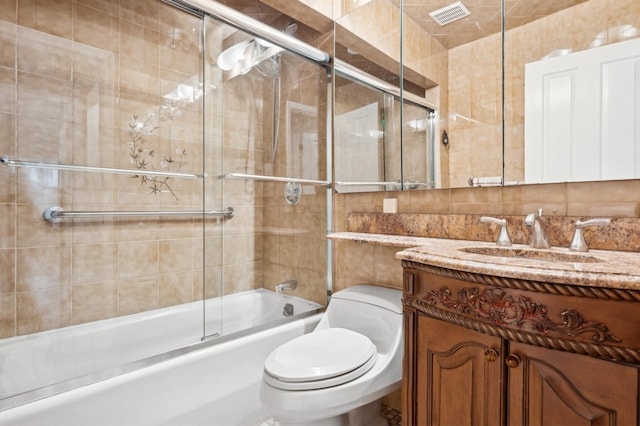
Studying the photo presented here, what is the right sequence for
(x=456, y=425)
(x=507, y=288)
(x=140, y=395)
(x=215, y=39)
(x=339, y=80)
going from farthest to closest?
(x=339, y=80) < (x=215, y=39) < (x=140, y=395) < (x=456, y=425) < (x=507, y=288)

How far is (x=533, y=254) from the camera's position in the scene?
1125 millimetres

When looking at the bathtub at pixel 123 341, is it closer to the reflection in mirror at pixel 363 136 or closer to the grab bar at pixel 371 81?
the reflection in mirror at pixel 363 136

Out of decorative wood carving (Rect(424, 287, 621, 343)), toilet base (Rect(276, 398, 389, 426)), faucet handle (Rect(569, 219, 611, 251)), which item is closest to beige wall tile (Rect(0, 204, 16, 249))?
toilet base (Rect(276, 398, 389, 426))

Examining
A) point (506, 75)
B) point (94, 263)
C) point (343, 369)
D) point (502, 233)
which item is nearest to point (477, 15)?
point (506, 75)

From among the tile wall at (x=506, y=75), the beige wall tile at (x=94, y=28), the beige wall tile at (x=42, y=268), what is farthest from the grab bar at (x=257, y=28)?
the beige wall tile at (x=42, y=268)

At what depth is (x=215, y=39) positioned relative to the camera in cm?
178

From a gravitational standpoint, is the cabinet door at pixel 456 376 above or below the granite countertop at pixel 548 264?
below

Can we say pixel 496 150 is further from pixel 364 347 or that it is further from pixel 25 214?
pixel 25 214

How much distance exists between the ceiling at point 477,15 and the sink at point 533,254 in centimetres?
89

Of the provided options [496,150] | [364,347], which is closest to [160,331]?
[364,347]

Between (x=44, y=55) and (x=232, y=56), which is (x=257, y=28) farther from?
(x=44, y=55)

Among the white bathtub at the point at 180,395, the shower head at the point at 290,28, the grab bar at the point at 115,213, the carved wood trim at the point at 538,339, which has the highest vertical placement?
the shower head at the point at 290,28

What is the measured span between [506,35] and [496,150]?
1.51 feet

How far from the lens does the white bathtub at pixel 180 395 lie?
3.87 ft
